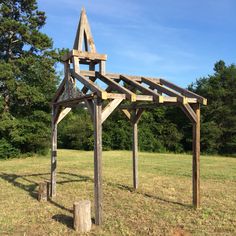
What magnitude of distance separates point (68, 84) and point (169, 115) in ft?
73.5

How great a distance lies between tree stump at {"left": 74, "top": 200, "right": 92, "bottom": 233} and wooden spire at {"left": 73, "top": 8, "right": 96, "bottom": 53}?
3.44 m

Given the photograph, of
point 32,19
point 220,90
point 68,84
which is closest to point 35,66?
point 32,19

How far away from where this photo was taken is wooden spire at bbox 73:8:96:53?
Result: 7.18 m

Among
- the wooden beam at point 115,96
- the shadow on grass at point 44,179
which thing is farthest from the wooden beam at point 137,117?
the wooden beam at point 115,96

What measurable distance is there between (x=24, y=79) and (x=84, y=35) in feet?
39.8

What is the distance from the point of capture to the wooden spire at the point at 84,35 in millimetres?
7180

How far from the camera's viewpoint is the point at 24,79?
734 inches

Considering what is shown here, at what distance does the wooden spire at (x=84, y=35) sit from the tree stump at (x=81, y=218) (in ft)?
11.3

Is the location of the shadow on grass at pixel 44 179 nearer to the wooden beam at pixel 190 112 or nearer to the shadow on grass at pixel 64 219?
the shadow on grass at pixel 64 219

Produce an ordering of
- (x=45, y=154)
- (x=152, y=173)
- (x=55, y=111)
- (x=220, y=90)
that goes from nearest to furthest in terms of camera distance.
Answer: (x=55, y=111), (x=152, y=173), (x=45, y=154), (x=220, y=90)

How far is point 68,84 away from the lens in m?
7.39

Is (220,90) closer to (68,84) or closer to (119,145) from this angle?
(119,145)

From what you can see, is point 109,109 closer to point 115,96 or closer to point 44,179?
point 115,96

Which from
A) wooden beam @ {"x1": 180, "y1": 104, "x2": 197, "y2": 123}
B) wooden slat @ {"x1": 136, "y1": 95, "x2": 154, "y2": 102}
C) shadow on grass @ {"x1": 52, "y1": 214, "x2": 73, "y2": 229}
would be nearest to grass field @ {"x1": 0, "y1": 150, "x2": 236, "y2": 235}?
shadow on grass @ {"x1": 52, "y1": 214, "x2": 73, "y2": 229}
